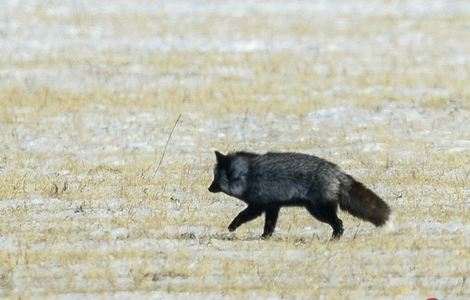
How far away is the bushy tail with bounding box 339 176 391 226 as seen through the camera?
1002 cm

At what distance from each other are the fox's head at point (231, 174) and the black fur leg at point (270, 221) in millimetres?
323

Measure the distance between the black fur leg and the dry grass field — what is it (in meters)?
0.10

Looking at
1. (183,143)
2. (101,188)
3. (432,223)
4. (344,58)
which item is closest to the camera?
(432,223)

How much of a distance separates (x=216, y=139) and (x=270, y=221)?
687 cm

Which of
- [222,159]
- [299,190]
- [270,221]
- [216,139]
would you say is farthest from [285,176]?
[216,139]

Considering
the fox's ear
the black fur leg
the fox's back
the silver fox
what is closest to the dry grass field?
the black fur leg

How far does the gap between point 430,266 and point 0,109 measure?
38.3 ft

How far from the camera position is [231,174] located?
10.4 metres

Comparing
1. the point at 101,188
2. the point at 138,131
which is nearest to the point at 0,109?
the point at 138,131

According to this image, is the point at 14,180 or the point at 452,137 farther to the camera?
the point at 452,137

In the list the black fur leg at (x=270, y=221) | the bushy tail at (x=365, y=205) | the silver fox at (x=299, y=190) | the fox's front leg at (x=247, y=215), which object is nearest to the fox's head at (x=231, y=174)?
the silver fox at (x=299, y=190)

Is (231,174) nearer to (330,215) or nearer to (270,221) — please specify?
(270,221)

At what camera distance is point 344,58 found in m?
25.5

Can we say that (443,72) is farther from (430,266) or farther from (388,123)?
(430,266)
